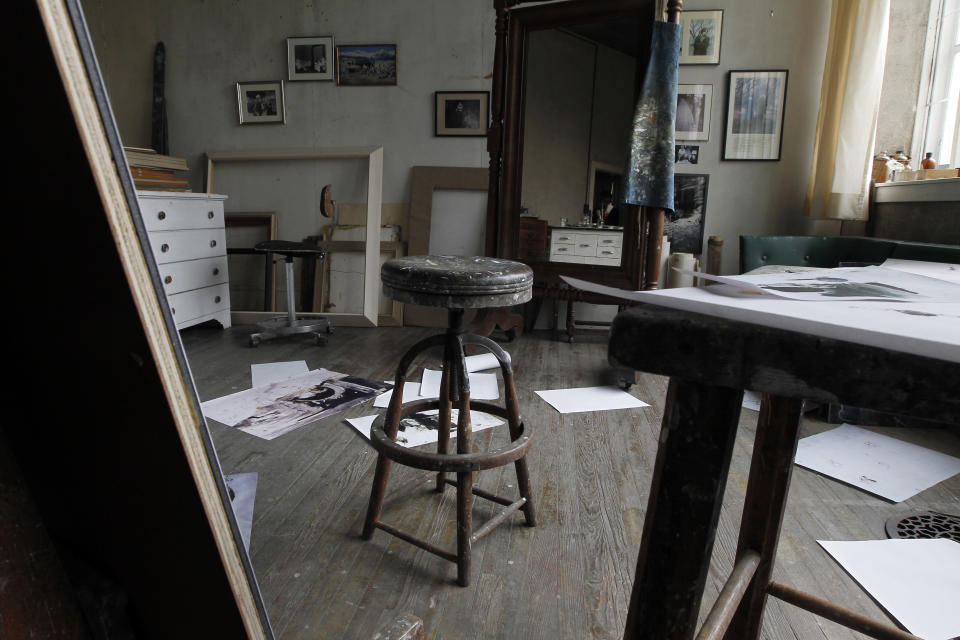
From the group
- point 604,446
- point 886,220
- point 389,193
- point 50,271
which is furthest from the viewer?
point 389,193

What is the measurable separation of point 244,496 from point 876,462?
2091mm

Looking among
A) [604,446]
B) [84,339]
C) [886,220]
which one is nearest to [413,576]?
[604,446]

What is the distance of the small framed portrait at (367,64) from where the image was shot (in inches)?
151

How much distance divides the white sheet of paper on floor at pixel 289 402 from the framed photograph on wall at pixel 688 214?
2282 mm

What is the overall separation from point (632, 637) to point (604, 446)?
160 cm

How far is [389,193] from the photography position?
3957 mm

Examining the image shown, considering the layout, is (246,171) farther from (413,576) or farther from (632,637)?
(632,637)

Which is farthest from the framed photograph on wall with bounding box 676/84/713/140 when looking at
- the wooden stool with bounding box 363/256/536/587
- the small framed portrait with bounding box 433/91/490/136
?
the wooden stool with bounding box 363/256/536/587

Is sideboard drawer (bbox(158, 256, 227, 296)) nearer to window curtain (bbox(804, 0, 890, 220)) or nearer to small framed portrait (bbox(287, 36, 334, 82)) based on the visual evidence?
small framed portrait (bbox(287, 36, 334, 82))

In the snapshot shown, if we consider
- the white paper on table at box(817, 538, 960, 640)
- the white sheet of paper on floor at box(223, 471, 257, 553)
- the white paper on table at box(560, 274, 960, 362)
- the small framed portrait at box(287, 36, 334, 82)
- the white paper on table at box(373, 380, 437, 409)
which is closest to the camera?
the white paper on table at box(560, 274, 960, 362)

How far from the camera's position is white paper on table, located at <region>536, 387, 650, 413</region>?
2406 millimetres

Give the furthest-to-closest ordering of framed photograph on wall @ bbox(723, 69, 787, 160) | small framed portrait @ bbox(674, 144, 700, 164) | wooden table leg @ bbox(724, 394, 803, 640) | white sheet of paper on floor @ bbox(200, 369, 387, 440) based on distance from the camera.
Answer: small framed portrait @ bbox(674, 144, 700, 164)
framed photograph on wall @ bbox(723, 69, 787, 160)
white sheet of paper on floor @ bbox(200, 369, 387, 440)
wooden table leg @ bbox(724, 394, 803, 640)

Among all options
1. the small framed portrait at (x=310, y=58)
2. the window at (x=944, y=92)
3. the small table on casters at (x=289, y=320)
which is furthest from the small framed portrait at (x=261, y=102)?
the window at (x=944, y=92)

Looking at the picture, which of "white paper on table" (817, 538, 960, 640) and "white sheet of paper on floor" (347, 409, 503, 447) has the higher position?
"white sheet of paper on floor" (347, 409, 503, 447)
